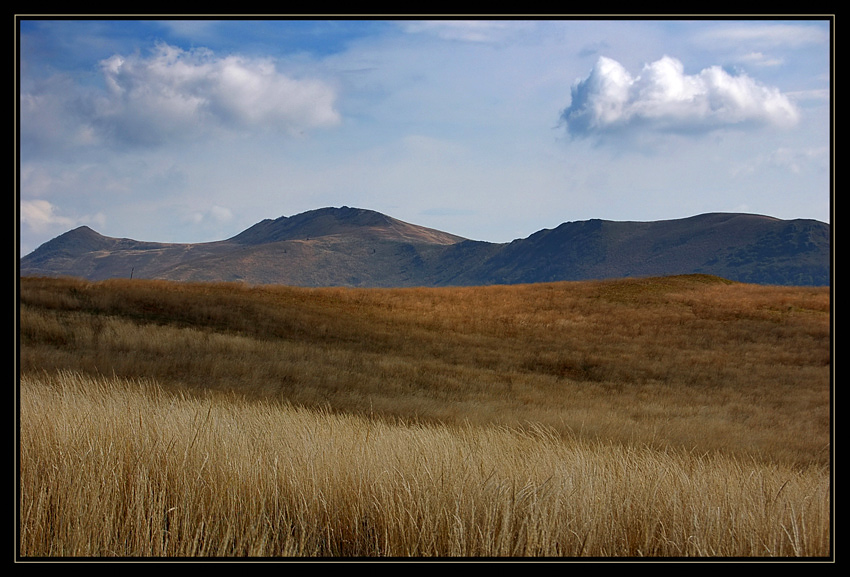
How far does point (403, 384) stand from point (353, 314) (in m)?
16.9

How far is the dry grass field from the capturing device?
3.74 m

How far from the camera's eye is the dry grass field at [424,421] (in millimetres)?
3738

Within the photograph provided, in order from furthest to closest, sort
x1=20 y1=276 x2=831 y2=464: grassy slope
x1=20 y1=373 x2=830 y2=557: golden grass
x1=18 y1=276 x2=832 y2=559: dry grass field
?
x1=20 y1=276 x2=831 y2=464: grassy slope → x1=18 y1=276 x2=832 y2=559: dry grass field → x1=20 y1=373 x2=830 y2=557: golden grass

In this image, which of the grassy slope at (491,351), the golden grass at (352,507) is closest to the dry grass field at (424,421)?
the golden grass at (352,507)

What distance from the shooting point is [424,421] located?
496 inches

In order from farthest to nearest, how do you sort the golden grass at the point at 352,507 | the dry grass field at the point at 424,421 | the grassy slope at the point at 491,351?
the grassy slope at the point at 491,351 < the dry grass field at the point at 424,421 < the golden grass at the point at 352,507

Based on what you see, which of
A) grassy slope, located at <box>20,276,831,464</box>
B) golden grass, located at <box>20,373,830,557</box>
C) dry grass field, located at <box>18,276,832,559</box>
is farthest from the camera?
grassy slope, located at <box>20,276,831,464</box>

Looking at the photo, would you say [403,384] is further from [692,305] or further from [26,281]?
[692,305]

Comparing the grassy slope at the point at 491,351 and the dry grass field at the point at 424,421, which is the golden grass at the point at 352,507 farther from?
the grassy slope at the point at 491,351

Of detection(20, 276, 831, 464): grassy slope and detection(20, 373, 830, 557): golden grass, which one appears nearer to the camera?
detection(20, 373, 830, 557): golden grass

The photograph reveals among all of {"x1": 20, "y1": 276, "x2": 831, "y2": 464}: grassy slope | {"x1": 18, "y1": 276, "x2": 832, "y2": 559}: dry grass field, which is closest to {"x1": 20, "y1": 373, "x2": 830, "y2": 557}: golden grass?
{"x1": 18, "y1": 276, "x2": 832, "y2": 559}: dry grass field

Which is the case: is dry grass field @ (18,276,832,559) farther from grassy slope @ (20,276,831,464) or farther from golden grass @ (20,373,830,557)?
grassy slope @ (20,276,831,464)

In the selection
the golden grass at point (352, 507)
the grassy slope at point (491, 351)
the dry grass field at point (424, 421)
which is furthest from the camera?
the grassy slope at point (491, 351)

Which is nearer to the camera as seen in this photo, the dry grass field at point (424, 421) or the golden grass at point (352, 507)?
the golden grass at point (352, 507)
